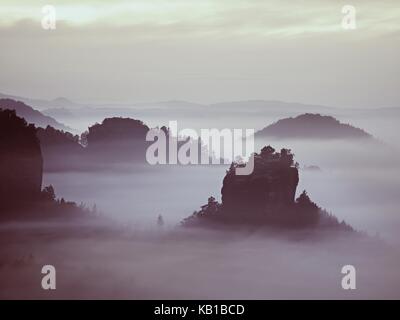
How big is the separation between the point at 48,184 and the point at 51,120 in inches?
21.5

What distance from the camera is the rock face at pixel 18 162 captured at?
790cm

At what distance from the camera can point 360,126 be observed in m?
7.89

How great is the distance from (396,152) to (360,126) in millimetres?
370

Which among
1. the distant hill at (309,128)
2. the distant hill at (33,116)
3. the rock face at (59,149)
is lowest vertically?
the rock face at (59,149)

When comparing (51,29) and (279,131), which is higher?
(51,29)

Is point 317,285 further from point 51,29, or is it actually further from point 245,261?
point 51,29

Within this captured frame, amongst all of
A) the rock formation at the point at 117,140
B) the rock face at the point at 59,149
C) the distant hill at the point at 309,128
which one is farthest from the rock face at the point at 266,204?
the rock face at the point at 59,149

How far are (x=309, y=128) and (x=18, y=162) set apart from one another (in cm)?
249

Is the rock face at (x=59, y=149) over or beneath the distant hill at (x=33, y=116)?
beneath

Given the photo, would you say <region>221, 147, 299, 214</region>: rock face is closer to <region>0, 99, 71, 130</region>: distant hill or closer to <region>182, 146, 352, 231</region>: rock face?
<region>182, 146, 352, 231</region>: rock face

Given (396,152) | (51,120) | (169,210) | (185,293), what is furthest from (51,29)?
(396,152)

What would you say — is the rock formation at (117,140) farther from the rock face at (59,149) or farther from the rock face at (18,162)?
the rock face at (18,162)

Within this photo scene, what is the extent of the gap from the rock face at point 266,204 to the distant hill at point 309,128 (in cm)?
15
